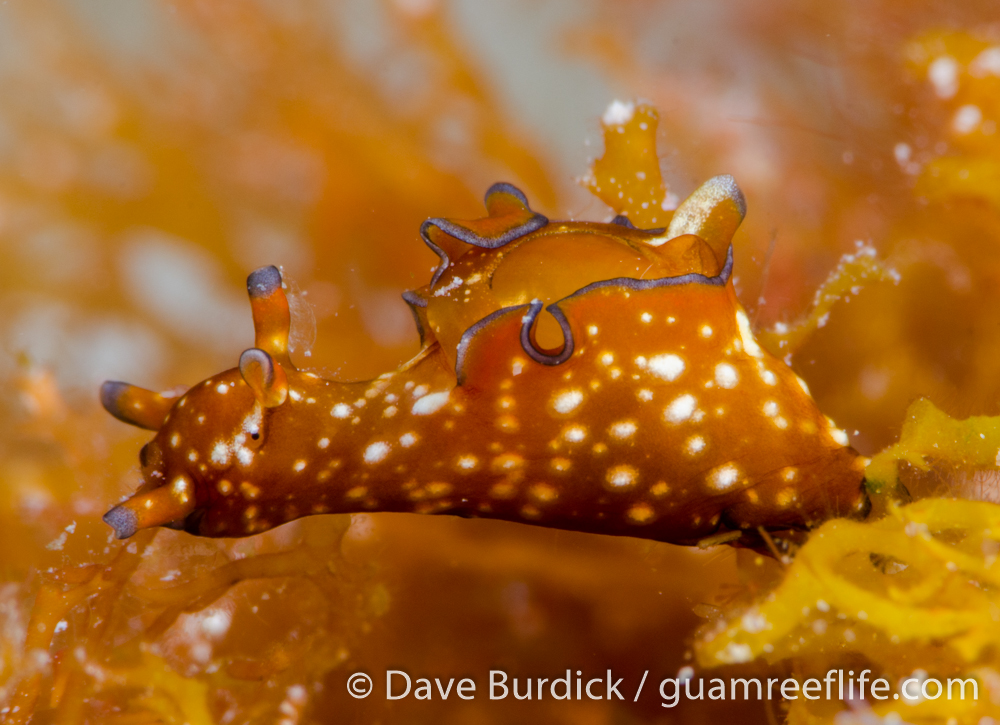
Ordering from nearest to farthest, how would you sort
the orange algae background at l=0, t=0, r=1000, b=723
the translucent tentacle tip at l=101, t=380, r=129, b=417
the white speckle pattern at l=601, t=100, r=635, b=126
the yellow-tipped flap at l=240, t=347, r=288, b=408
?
the yellow-tipped flap at l=240, t=347, r=288, b=408
the translucent tentacle tip at l=101, t=380, r=129, b=417
the orange algae background at l=0, t=0, r=1000, b=723
the white speckle pattern at l=601, t=100, r=635, b=126

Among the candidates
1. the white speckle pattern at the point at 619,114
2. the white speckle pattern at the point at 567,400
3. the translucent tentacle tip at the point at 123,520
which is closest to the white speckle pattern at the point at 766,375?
the white speckle pattern at the point at 567,400

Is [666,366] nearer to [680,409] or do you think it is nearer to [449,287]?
[680,409]

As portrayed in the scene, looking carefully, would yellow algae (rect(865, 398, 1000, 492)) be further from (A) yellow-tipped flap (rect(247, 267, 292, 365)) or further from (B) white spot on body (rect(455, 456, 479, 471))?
(A) yellow-tipped flap (rect(247, 267, 292, 365))

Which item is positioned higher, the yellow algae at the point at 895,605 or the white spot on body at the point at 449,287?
the white spot on body at the point at 449,287

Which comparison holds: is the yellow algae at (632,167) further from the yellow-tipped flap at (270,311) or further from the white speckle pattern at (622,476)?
the yellow-tipped flap at (270,311)

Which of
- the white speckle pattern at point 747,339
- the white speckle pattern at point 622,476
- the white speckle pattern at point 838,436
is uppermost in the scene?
the white speckle pattern at point 747,339

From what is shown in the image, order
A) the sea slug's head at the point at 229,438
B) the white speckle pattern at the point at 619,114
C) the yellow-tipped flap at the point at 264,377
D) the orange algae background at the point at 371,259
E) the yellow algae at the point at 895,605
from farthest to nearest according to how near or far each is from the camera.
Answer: the white speckle pattern at the point at 619,114
the orange algae background at the point at 371,259
the sea slug's head at the point at 229,438
the yellow-tipped flap at the point at 264,377
the yellow algae at the point at 895,605

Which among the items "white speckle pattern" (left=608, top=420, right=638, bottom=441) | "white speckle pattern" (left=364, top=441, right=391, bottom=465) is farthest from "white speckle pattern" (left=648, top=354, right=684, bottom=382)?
"white speckle pattern" (left=364, top=441, right=391, bottom=465)
